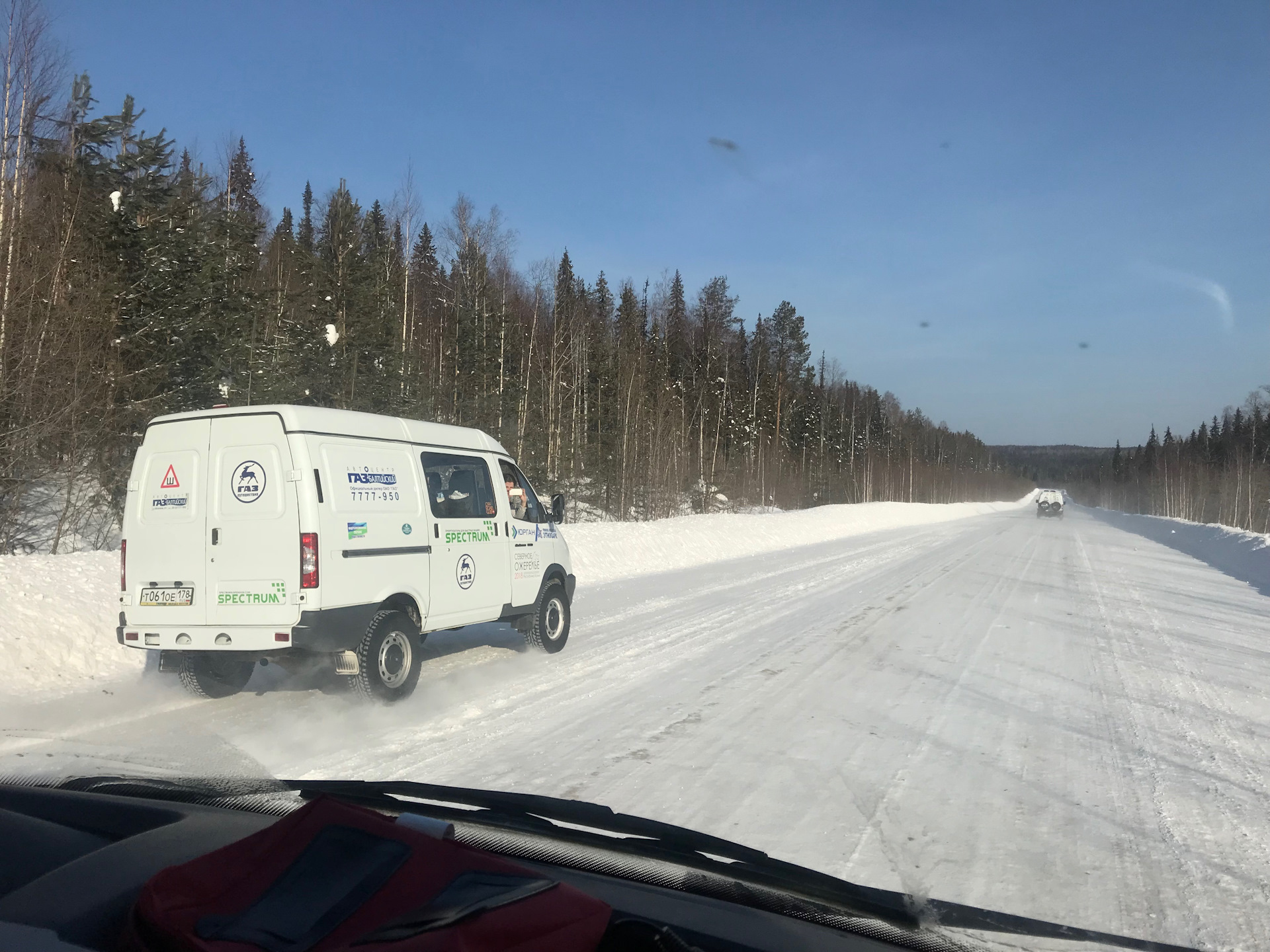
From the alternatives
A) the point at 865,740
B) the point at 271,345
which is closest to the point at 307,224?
the point at 271,345

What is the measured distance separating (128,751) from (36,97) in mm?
19696

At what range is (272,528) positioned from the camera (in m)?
6.96

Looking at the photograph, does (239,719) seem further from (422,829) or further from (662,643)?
(422,829)

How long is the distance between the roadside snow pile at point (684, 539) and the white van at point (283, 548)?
9.12m

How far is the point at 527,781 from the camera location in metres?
5.41

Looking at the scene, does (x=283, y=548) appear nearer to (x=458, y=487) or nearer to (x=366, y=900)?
(x=458, y=487)

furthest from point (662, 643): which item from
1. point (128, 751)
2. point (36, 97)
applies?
point (36, 97)

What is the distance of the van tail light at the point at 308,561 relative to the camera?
22.5ft

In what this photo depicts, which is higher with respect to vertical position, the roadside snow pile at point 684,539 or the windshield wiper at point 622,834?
the windshield wiper at point 622,834

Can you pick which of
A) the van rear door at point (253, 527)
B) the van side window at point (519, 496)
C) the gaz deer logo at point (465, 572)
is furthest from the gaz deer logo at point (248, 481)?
the van side window at point (519, 496)

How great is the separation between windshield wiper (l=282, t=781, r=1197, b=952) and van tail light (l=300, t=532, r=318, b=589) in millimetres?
3761

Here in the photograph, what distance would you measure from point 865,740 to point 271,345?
23.4 meters

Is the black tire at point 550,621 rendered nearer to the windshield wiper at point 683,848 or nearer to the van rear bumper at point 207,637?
the van rear bumper at point 207,637

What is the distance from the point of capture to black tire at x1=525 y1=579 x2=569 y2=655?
974 cm
